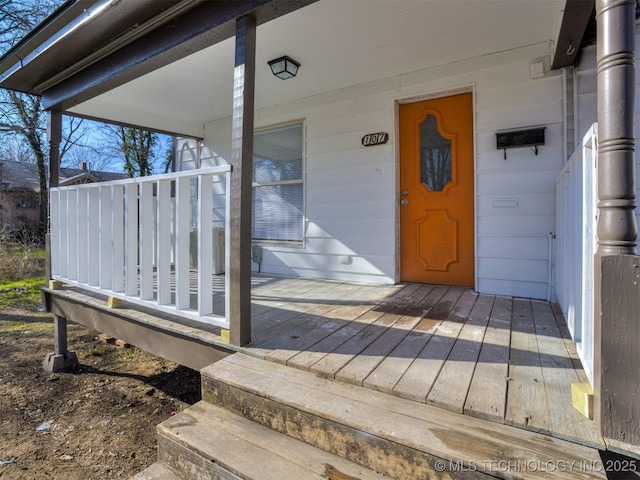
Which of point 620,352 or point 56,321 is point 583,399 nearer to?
point 620,352

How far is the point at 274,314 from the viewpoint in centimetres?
246

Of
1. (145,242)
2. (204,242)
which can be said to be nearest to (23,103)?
(145,242)

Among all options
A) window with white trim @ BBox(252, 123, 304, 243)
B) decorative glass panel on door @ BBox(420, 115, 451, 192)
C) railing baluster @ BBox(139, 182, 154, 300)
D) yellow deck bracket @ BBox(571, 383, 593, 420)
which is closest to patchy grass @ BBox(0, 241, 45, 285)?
window with white trim @ BBox(252, 123, 304, 243)

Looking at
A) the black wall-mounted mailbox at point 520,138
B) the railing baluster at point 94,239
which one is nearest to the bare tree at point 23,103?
the railing baluster at point 94,239

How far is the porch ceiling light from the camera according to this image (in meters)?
3.14

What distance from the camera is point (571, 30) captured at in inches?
89.9

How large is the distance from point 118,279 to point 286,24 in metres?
2.32

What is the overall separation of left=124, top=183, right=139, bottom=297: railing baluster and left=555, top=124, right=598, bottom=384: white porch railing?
8.31 ft

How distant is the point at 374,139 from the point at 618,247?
2848 millimetres

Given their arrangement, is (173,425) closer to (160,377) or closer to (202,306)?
(202,306)

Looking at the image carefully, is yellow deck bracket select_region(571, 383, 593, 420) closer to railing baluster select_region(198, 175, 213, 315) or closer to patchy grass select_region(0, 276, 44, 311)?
railing baluster select_region(198, 175, 213, 315)

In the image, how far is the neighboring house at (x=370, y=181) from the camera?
3.63 feet

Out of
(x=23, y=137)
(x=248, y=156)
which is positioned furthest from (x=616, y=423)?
(x=23, y=137)

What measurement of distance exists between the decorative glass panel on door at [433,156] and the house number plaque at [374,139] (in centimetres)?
38
